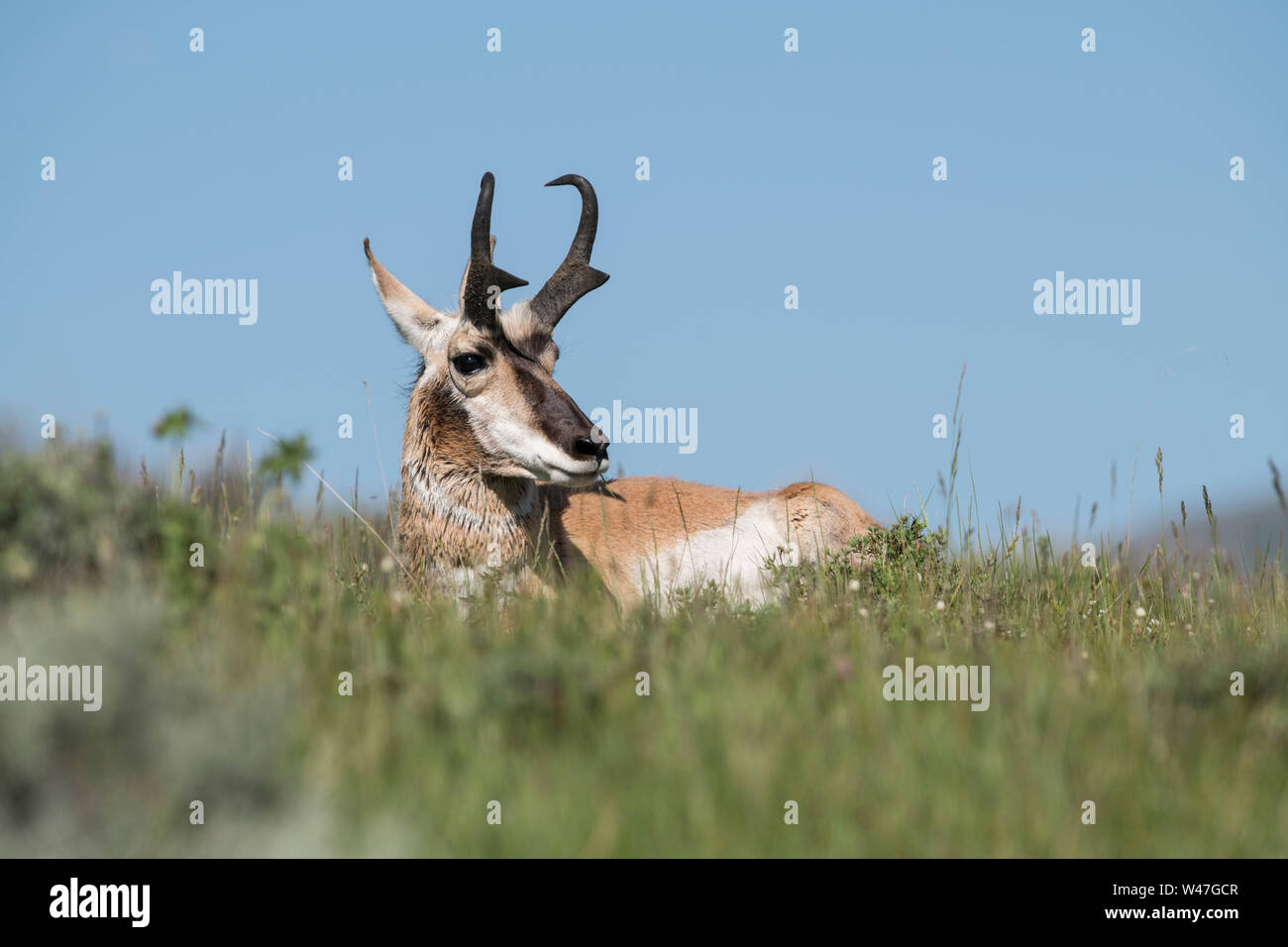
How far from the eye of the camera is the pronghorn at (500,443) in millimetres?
7969

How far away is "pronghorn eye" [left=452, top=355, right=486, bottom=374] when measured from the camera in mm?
8375

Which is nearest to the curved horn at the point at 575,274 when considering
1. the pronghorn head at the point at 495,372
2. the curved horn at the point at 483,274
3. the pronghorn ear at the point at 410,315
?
the pronghorn head at the point at 495,372

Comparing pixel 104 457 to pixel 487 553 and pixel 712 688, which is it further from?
pixel 712 688

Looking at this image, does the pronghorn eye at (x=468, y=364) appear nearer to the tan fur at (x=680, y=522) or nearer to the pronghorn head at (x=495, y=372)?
the pronghorn head at (x=495, y=372)

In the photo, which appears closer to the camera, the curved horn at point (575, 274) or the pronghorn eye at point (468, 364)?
the pronghorn eye at point (468, 364)

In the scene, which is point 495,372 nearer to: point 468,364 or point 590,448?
point 468,364

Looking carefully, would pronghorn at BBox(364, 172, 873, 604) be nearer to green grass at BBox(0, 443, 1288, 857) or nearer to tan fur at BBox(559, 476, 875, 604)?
tan fur at BBox(559, 476, 875, 604)

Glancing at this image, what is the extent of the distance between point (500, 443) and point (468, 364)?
713 mm

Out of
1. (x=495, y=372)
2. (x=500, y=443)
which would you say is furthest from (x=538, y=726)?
(x=495, y=372)

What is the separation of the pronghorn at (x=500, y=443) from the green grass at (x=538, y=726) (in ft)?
6.30

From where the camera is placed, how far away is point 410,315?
8.91 metres
